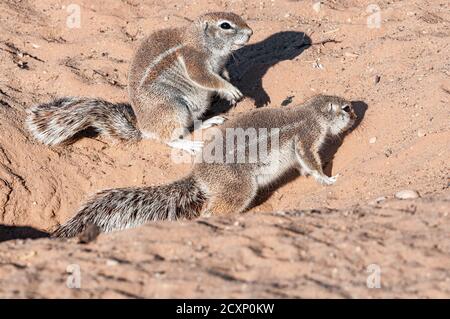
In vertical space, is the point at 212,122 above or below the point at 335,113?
below

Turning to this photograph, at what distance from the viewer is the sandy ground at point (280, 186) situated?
390cm

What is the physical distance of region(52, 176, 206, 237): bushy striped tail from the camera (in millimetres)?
5797

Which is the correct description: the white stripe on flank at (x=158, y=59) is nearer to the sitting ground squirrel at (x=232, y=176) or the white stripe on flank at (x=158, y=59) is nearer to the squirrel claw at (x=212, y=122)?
the squirrel claw at (x=212, y=122)

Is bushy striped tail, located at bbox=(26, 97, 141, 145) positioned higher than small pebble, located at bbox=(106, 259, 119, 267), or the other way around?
small pebble, located at bbox=(106, 259, 119, 267)

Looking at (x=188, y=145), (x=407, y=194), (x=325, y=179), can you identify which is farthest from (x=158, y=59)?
(x=407, y=194)

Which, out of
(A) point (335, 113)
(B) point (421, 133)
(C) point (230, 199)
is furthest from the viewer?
(A) point (335, 113)

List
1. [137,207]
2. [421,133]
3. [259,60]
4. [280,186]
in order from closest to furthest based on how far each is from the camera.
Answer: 1. [137,207]
2. [421,133]
3. [280,186]
4. [259,60]

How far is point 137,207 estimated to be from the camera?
5.90 m

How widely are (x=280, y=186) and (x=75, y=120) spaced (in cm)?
229

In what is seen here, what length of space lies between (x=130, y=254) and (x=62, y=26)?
6016 millimetres

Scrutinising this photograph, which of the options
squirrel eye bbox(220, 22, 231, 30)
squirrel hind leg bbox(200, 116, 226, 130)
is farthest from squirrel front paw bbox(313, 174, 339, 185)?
squirrel eye bbox(220, 22, 231, 30)

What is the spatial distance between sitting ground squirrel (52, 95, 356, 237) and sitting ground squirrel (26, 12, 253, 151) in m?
1.06

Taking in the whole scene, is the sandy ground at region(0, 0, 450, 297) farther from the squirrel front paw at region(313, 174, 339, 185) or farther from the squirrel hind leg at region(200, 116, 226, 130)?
the squirrel hind leg at region(200, 116, 226, 130)

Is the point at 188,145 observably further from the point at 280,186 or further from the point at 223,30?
the point at 223,30
